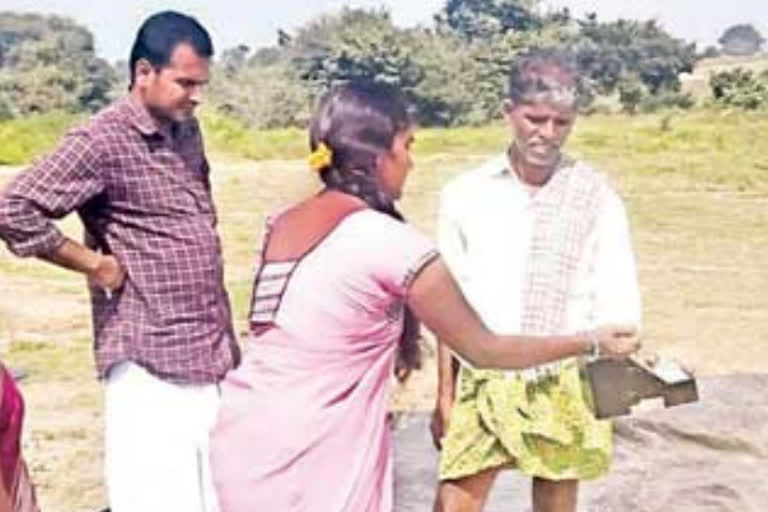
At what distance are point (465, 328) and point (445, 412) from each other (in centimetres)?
113

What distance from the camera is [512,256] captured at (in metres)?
3.60

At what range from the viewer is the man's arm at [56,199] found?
3.22 metres

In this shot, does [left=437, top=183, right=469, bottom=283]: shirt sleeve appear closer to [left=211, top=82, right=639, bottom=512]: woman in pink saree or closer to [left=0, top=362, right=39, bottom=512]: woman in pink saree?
[left=211, top=82, right=639, bottom=512]: woman in pink saree

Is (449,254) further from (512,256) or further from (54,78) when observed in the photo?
(54,78)

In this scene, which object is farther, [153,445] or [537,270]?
[537,270]

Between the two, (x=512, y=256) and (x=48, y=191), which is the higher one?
(x=48, y=191)

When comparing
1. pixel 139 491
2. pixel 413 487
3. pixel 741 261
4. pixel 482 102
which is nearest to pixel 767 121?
pixel 482 102

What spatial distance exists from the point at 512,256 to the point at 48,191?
1.01 m

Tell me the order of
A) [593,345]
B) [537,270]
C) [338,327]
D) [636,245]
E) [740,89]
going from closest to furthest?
1. [338,327]
2. [593,345]
3. [537,270]
4. [636,245]
5. [740,89]

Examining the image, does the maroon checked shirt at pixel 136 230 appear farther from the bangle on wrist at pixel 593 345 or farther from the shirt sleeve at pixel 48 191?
the bangle on wrist at pixel 593 345

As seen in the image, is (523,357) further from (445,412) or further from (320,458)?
(445,412)

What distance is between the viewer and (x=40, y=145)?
2453cm

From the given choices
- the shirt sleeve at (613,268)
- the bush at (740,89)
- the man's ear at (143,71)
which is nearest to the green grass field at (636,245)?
the man's ear at (143,71)

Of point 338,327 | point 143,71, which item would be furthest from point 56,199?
point 338,327
